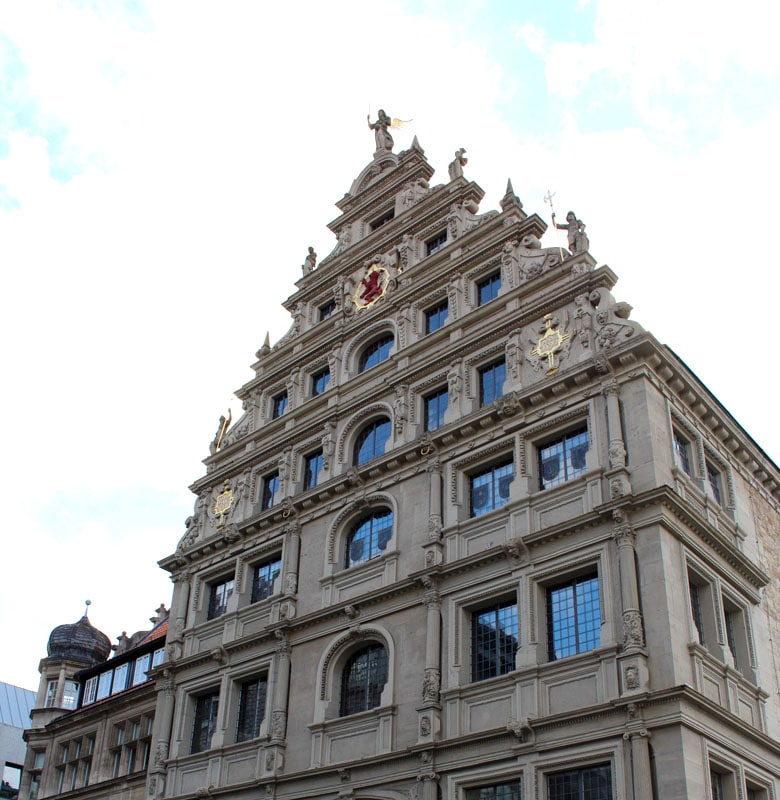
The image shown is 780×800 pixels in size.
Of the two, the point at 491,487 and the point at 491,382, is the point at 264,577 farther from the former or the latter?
the point at 491,382

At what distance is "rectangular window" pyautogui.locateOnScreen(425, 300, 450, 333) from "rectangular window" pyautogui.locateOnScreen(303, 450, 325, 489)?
5.62 meters

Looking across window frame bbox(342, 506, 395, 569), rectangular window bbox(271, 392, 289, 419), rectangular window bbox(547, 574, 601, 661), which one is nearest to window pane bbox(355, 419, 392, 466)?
window frame bbox(342, 506, 395, 569)

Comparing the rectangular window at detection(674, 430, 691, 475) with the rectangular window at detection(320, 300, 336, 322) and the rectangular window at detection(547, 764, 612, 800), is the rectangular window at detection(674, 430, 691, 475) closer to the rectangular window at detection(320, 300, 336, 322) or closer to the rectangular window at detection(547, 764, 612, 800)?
the rectangular window at detection(547, 764, 612, 800)

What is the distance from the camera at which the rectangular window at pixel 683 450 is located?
86.0ft

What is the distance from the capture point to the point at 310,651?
2933cm

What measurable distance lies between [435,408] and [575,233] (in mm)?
6713

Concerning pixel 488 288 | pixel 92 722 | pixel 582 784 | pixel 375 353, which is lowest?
pixel 582 784

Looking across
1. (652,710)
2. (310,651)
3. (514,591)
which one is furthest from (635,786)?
(310,651)

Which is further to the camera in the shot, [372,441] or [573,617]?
[372,441]

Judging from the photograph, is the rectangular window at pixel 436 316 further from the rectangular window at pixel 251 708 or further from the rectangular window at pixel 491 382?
the rectangular window at pixel 251 708

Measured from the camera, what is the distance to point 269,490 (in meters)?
35.7

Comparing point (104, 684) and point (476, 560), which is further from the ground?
point (104, 684)

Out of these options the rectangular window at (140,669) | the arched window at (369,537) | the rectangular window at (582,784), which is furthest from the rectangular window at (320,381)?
the rectangular window at (582,784)

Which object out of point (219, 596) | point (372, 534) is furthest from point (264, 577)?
point (372, 534)
